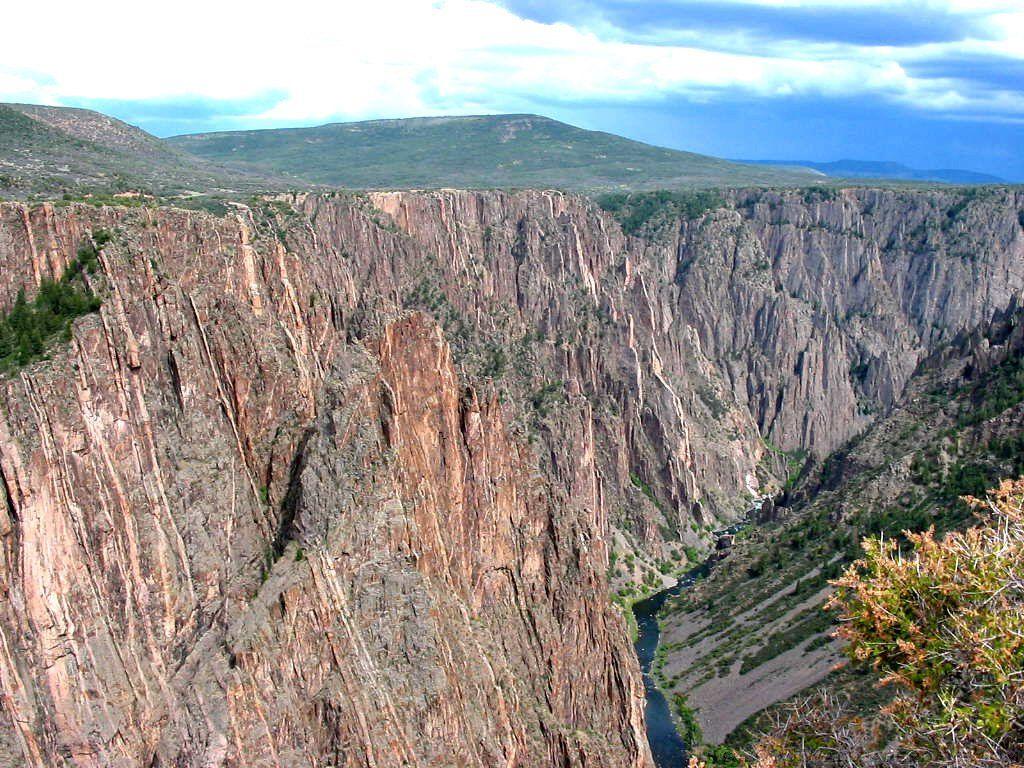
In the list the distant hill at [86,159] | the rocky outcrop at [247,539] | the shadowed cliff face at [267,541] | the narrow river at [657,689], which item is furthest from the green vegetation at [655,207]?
the rocky outcrop at [247,539]

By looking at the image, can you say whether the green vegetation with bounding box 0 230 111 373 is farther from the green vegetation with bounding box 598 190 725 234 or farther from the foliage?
the green vegetation with bounding box 598 190 725 234

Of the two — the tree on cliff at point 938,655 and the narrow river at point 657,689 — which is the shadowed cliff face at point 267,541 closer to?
the narrow river at point 657,689

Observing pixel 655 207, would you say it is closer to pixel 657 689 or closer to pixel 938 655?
pixel 657 689

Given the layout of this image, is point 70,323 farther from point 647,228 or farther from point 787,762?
point 647,228

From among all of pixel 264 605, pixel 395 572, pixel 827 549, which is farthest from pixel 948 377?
pixel 264 605

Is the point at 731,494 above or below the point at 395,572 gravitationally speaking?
below

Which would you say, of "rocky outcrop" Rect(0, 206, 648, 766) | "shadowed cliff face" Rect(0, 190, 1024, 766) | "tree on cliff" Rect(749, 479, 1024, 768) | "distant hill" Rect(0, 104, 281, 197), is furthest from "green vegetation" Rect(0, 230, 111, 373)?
"distant hill" Rect(0, 104, 281, 197)
